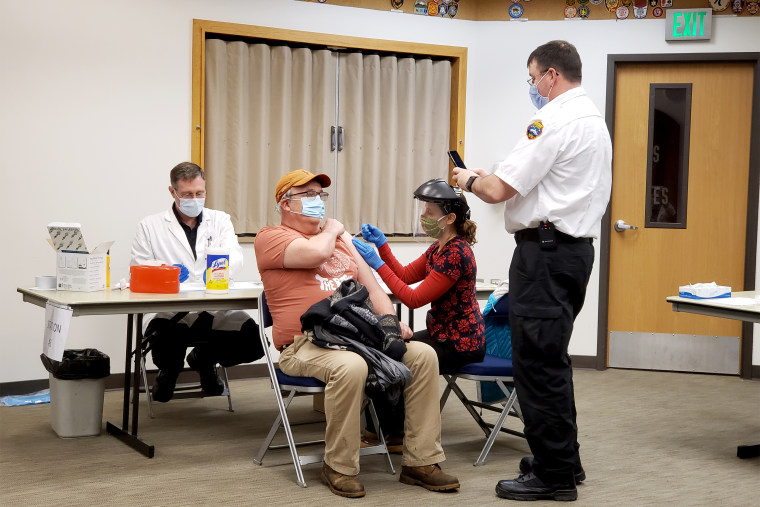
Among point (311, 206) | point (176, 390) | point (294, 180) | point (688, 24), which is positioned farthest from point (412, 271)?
point (688, 24)

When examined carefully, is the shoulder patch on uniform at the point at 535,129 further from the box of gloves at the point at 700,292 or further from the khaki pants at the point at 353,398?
the box of gloves at the point at 700,292

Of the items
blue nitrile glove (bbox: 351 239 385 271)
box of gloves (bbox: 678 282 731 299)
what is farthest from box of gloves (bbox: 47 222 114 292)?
box of gloves (bbox: 678 282 731 299)

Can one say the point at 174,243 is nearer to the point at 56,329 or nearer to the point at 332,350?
the point at 56,329

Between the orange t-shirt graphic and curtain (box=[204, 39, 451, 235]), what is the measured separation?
6.72 ft

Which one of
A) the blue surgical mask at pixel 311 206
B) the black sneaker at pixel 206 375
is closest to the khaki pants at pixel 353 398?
the blue surgical mask at pixel 311 206

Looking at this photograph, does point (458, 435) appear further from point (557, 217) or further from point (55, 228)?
point (55, 228)

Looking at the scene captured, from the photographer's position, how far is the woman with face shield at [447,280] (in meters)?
3.53

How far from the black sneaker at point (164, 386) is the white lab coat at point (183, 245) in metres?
0.28

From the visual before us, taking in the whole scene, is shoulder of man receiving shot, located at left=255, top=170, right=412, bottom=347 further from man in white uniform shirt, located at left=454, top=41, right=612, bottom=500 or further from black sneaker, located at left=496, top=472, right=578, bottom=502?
black sneaker, located at left=496, top=472, right=578, bottom=502

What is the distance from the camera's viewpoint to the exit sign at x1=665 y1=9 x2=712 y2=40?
5773 mm

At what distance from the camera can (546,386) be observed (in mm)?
3109

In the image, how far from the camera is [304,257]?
11.0 feet

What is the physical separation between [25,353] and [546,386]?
10.3ft

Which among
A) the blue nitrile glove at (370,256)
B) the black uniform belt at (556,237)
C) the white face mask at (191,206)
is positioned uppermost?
the white face mask at (191,206)
